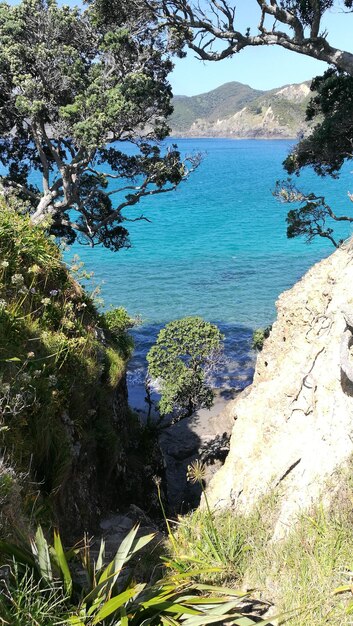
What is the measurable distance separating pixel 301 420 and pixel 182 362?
12727 millimetres

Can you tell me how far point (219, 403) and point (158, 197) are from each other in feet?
200

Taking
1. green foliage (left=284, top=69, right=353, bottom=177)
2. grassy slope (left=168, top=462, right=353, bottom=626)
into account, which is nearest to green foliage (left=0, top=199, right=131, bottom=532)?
grassy slope (left=168, top=462, right=353, bottom=626)

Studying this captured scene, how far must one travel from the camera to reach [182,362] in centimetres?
1983

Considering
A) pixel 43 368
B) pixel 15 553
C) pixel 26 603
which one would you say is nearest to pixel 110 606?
pixel 26 603

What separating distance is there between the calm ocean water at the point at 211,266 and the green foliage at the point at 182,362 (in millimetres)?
2002

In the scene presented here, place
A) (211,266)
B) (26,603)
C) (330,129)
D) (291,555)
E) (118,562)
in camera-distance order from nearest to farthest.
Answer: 1. (26,603)
2. (118,562)
3. (291,555)
4. (330,129)
5. (211,266)

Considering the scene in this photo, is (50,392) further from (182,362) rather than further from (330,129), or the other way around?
(330,129)

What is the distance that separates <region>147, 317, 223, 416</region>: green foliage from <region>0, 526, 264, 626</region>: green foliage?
14.5 metres

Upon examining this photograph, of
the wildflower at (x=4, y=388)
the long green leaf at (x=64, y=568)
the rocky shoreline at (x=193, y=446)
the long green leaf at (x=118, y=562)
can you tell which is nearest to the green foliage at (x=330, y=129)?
the rocky shoreline at (x=193, y=446)

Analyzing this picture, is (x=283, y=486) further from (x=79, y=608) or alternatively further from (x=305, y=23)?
(x=305, y=23)

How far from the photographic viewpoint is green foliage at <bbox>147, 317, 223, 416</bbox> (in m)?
19.5

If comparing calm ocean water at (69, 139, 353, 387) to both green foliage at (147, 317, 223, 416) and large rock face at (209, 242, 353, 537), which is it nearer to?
green foliage at (147, 317, 223, 416)

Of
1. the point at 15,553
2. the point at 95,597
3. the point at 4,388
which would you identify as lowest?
the point at 95,597

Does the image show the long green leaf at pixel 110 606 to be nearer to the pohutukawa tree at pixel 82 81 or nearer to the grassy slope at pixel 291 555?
the grassy slope at pixel 291 555
